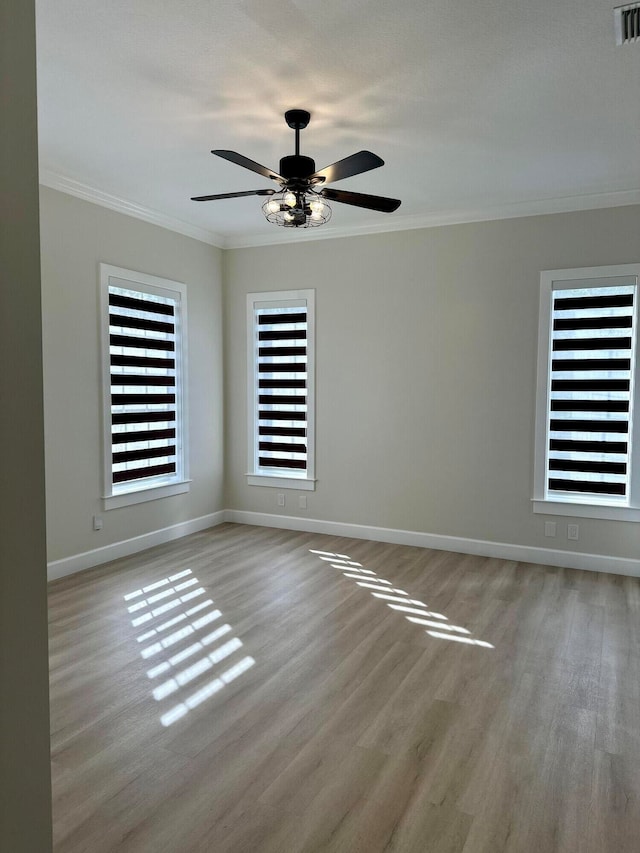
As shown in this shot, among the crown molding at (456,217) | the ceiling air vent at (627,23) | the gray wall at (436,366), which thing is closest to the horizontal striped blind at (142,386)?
the gray wall at (436,366)

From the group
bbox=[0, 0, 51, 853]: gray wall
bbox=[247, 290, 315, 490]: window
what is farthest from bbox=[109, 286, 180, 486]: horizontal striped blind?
bbox=[0, 0, 51, 853]: gray wall

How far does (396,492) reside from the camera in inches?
230

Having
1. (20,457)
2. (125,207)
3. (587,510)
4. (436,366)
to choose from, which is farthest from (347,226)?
(20,457)

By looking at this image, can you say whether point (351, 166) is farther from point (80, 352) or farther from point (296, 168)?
point (80, 352)

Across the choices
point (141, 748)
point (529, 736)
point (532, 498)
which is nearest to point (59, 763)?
point (141, 748)

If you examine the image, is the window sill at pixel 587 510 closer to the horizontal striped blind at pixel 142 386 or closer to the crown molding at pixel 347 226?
the crown molding at pixel 347 226

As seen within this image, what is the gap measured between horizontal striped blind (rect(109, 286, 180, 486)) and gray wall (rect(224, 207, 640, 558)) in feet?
3.73

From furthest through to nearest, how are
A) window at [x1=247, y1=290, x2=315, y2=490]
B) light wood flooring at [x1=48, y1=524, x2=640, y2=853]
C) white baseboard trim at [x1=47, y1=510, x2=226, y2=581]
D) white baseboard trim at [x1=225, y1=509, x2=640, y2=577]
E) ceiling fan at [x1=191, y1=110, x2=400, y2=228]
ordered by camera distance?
window at [x1=247, y1=290, x2=315, y2=490] < white baseboard trim at [x1=225, y1=509, x2=640, y2=577] < white baseboard trim at [x1=47, y1=510, x2=226, y2=581] < ceiling fan at [x1=191, y1=110, x2=400, y2=228] < light wood flooring at [x1=48, y1=524, x2=640, y2=853]

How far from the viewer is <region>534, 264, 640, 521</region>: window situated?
486 centimetres

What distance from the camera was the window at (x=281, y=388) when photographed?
246 inches

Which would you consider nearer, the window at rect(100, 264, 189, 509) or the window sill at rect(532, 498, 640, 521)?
the window sill at rect(532, 498, 640, 521)

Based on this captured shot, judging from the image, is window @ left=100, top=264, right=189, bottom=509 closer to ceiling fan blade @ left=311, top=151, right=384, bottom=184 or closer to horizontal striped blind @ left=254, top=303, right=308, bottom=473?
horizontal striped blind @ left=254, top=303, right=308, bottom=473

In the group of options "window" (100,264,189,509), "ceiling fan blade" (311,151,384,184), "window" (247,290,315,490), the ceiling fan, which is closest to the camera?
"ceiling fan blade" (311,151,384,184)

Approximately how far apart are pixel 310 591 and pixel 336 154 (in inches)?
125
